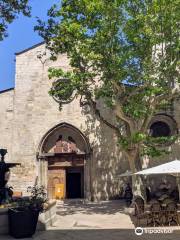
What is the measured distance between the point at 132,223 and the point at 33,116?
12874mm

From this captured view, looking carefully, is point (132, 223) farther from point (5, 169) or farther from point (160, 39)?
point (160, 39)

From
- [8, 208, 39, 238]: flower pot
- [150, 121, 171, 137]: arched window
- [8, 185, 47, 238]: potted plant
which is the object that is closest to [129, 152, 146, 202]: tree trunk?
[8, 185, 47, 238]: potted plant

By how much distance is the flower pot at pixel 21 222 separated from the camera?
29.5 feet

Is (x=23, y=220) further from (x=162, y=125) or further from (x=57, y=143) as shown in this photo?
(x=162, y=125)

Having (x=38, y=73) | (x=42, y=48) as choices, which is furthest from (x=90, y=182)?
(x=42, y=48)

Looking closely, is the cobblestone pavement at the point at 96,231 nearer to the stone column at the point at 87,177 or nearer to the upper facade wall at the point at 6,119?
the stone column at the point at 87,177

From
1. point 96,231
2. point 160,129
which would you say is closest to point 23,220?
point 96,231

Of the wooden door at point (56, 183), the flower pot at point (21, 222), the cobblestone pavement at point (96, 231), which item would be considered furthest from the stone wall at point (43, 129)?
the flower pot at point (21, 222)

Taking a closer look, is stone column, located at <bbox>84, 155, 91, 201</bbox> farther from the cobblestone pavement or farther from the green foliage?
the cobblestone pavement

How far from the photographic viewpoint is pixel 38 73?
23.4m

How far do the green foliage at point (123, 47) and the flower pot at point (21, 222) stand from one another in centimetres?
616

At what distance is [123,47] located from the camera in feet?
47.2

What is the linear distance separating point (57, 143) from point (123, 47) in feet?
33.3

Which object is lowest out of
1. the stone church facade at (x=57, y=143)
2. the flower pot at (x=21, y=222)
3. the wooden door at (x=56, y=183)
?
the flower pot at (x=21, y=222)
